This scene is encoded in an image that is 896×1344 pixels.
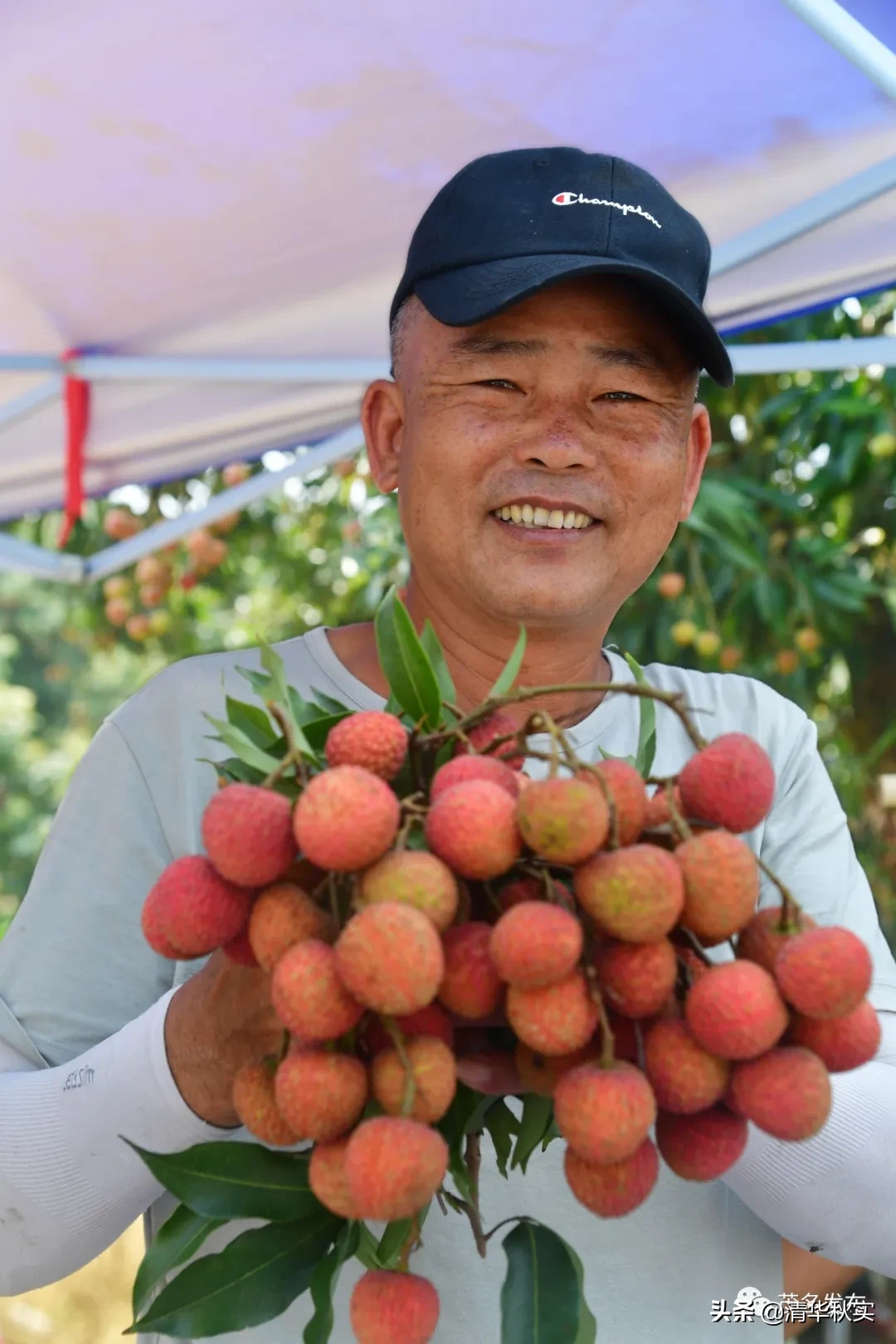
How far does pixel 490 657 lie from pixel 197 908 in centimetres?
66

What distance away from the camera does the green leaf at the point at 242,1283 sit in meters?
0.82

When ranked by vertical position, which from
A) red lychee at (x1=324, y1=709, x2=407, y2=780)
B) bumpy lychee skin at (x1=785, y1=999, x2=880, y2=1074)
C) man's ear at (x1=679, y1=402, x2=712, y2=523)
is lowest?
bumpy lychee skin at (x1=785, y1=999, x2=880, y2=1074)

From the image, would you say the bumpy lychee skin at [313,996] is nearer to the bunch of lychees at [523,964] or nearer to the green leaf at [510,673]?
the bunch of lychees at [523,964]

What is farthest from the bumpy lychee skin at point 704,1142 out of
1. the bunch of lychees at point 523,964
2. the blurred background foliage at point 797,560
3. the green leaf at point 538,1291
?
the blurred background foliage at point 797,560

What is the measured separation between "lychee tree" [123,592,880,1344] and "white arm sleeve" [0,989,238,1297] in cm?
13

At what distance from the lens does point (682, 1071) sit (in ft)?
2.34

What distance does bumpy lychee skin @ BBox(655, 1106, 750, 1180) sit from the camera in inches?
28.9

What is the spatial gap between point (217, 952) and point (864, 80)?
1463 mm

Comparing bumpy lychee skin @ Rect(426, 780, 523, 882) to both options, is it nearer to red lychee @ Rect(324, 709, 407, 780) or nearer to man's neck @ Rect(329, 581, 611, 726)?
red lychee @ Rect(324, 709, 407, 780)

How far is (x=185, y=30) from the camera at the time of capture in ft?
5.63

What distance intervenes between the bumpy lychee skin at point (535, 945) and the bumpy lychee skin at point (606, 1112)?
0.06 m

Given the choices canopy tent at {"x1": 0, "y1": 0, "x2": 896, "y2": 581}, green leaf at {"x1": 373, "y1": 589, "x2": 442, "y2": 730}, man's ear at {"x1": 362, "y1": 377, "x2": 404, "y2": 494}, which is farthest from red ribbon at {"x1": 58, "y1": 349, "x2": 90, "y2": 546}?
green leaf at {"x1": 373, "y1": 589, "x2": 442, "y2": 730}

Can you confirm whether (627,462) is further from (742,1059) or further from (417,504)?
(742,1059)

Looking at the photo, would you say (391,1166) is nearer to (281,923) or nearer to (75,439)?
(281,923)
